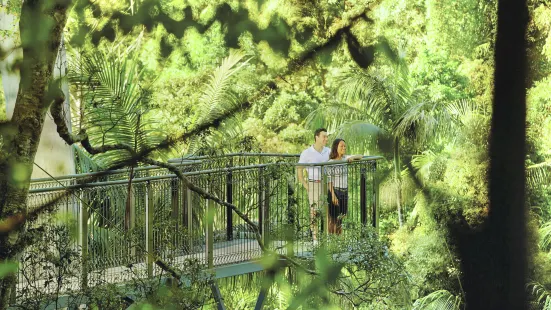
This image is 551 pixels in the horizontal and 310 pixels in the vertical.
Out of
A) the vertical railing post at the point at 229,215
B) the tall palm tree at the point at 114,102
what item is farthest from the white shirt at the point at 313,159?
the tall palm tree at the point at 114,102

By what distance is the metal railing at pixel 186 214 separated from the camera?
5.72 meters

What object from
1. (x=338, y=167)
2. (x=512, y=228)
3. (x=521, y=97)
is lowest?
(x=512, y=228)

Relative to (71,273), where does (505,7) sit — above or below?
above

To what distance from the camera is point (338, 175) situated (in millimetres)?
7625

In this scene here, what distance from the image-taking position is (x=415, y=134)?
1925 cm

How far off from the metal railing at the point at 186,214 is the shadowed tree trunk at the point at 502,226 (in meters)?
8.39

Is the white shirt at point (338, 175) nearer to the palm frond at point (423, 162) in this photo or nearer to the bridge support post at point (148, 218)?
the bridge support post at point (148, 218)

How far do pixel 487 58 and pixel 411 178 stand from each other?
9.15 feet

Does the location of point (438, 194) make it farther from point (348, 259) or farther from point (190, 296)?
point (190, 296)

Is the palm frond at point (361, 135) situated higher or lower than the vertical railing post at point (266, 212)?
higher

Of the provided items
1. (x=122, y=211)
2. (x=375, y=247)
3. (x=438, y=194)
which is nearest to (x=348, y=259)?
(x=375, y=247)

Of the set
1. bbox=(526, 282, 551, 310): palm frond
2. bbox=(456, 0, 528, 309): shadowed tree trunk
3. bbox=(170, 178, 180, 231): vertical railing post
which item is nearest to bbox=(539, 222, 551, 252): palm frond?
bbox=(456, 0, 528, 309): shadowed tree trunk

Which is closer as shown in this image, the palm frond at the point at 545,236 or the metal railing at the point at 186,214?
the metal railing at the point at 186,214

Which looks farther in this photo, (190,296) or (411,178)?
(411,178)
